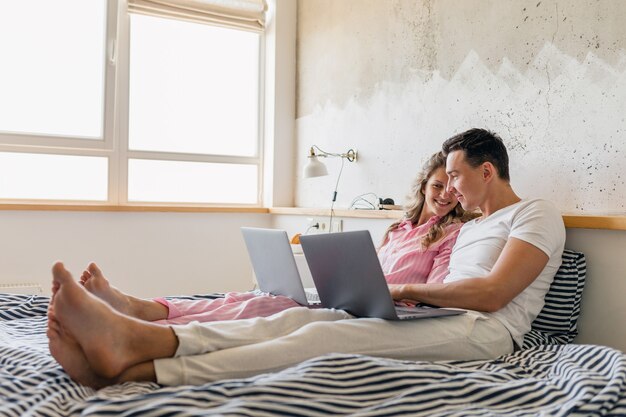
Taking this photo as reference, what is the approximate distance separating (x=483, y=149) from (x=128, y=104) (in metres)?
2.28

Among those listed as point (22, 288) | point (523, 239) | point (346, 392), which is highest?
point (523, 239)

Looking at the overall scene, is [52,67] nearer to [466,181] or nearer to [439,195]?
[439,195]

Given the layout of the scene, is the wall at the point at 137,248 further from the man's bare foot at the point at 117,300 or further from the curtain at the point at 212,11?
Result: the man's bare foot at the point at 117,300

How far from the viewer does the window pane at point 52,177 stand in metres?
3.47

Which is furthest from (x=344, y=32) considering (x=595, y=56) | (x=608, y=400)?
(x=608, y=400)

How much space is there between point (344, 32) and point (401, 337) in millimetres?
2212

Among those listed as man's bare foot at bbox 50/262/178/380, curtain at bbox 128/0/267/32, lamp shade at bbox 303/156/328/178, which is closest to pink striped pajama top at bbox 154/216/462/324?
man's bare foot at bbox 50/262/178/380

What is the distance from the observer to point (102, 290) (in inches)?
72.1

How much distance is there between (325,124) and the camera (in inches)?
145

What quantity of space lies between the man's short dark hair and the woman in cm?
25

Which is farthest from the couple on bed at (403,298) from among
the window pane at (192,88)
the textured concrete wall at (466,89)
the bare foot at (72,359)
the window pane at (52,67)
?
the window pane at (52,67)

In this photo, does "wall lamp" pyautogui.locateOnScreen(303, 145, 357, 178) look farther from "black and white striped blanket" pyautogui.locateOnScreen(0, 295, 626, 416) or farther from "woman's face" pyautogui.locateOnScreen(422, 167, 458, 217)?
"black and white striped blanket" pyautogui.locateOnScreen(0, 295, 626, 416)

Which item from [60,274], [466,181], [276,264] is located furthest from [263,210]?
[60,274]

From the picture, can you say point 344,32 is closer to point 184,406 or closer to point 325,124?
point 325,124
